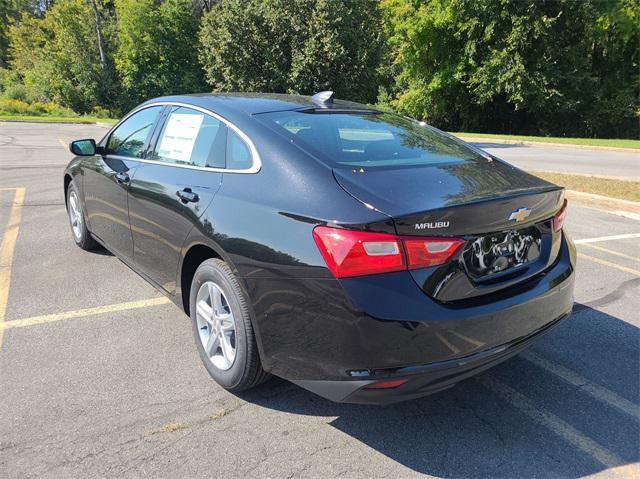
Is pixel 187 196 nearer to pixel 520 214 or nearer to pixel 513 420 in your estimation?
pixel 520 214

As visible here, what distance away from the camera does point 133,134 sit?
3.98 meters

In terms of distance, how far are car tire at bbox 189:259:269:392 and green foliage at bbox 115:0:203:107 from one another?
128 ft

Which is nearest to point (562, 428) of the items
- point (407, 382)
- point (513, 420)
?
point (513, 420)

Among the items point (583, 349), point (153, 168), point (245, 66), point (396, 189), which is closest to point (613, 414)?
point (583, 349)

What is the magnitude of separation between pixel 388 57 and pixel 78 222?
102 ft

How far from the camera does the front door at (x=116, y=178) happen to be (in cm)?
376

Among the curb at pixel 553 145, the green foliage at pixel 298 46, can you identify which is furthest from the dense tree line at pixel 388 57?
the curb at pixel 553 145

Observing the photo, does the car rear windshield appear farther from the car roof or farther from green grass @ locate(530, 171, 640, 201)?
green grass @ locate(530, 171, 640, 201)

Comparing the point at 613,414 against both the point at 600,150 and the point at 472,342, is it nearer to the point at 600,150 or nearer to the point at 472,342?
the point at 472,342

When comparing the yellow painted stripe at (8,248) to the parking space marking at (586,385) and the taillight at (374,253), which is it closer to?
the taillight at (374,253)

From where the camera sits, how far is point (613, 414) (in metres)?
2.67

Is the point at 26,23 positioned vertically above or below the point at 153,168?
above

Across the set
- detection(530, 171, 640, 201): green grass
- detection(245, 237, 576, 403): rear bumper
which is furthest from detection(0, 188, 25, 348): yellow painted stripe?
detection(530, 171, 640, 201): green grass

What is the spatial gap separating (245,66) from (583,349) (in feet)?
75.9
